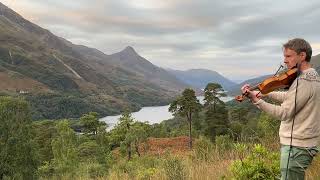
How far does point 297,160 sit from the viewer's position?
4.75 meters

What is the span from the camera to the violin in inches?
185

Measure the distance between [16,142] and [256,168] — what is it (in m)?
42.9

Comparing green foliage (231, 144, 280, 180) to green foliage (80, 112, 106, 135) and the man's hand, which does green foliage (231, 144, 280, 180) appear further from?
green foliage (80, 112, 106, 135)

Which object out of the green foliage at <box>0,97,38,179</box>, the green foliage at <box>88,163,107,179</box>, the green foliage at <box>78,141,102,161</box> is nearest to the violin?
the green foliage at <box>88,163,107,179</box>

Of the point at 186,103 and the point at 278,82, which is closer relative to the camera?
the point at 278,82

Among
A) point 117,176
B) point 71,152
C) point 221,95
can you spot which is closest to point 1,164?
point 71,152

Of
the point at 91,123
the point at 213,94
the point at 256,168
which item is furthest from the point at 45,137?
the point at 256,168

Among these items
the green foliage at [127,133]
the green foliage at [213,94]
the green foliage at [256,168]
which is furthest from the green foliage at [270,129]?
the green foliage at [213,94]

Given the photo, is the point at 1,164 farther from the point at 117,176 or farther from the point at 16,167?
the point at 117,176

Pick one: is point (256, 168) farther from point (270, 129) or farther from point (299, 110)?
point (270, 129)

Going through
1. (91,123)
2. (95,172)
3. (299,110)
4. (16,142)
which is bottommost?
(91,123)

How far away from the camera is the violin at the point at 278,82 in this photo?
15.4 ft

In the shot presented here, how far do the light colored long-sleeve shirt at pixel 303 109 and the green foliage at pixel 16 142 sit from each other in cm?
4057

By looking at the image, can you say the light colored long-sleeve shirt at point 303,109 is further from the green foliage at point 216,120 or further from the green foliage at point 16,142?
the green foliage at point 216,120
